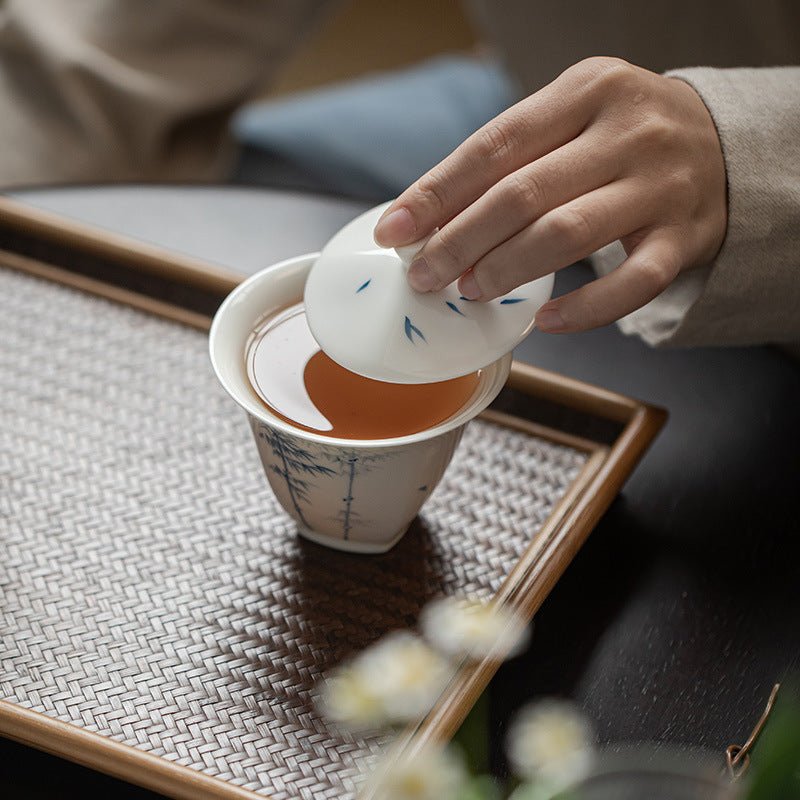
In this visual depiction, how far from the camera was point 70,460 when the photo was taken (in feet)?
2.33

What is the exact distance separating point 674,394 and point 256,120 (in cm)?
85

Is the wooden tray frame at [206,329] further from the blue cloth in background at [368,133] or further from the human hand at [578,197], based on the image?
the blue cloth in background at [368,133]

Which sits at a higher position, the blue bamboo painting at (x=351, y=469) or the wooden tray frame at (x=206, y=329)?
the blue bamboo painting at (x=351, y=469)

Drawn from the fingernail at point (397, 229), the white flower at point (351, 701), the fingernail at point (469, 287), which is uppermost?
the fingernail at point (397, 229)

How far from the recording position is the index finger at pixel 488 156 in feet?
1.83

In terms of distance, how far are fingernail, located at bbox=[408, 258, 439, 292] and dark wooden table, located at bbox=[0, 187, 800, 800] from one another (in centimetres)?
24

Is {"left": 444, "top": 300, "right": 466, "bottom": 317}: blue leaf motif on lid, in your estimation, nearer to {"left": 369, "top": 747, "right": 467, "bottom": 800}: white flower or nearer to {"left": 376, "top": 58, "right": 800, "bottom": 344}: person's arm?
{"left": 376, "top": 58, "right": 800, "bottom": 344}: person's arm

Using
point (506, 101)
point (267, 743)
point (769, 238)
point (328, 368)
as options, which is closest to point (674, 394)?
point (769, 238)

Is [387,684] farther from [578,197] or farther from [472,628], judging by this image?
[578,197]

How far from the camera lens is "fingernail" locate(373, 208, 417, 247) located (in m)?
0.55

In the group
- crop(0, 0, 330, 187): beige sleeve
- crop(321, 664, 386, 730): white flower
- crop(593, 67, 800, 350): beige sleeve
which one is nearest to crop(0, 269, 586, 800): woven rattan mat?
crop(321, 664, 386, 730): white flower

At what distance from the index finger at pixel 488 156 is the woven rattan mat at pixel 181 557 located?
8.7 inches

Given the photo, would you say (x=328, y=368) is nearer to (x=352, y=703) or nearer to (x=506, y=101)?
(x=352, y=703)

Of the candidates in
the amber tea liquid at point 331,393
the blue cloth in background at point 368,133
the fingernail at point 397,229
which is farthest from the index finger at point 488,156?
the blue cloth in background at point 368,133
